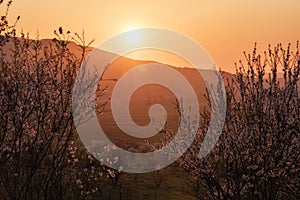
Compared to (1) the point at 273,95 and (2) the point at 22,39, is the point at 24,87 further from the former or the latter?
(1) the point at 273,95

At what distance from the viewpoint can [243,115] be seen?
986 cm

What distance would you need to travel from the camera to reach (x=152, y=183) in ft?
113

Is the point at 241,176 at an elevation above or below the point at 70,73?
below

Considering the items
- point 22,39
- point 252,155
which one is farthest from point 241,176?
point 22,39

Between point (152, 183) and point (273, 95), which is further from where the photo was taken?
point (152, 183)

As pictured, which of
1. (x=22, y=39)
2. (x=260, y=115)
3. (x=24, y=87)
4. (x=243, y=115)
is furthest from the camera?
(x=22, y=39)

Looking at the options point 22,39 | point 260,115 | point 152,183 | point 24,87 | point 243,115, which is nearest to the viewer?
point 260,115

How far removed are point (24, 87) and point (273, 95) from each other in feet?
19.3

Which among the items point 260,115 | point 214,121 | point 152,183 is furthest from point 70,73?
point 152,183

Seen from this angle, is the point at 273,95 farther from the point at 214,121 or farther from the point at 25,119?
the point at 25,119

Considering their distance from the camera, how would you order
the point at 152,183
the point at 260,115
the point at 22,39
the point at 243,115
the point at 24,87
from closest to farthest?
the point at 260,115, the point at 243,115, the point at 24,87, the point at 22,39, the point at 152,183

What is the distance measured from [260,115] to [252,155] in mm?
896

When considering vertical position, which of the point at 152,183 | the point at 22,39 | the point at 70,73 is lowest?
the point at 152,183

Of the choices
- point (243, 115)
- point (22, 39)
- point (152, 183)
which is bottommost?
point (152, 183)
